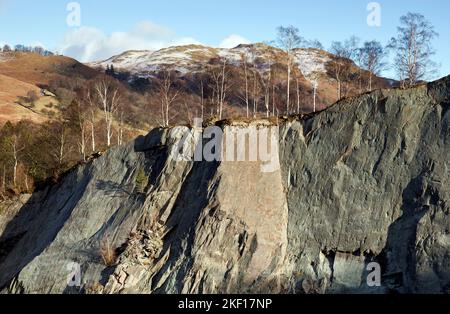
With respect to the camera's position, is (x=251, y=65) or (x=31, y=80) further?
(x=31, y=80)

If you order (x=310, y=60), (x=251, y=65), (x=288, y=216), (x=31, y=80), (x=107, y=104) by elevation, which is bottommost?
(x=288, y=216)

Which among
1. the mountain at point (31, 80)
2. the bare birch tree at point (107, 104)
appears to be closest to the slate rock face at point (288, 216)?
the bare birch tree at point (107, 104)

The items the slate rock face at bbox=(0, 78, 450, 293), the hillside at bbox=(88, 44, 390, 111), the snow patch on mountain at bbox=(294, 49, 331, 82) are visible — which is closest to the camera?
the slate rock face at bbox=(0, 78, 450, 293)

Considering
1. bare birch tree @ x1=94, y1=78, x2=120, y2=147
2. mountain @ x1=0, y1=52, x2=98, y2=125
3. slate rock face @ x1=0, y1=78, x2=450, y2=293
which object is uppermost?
mountain @ x1=0, y1=52, x2=98, y2=125

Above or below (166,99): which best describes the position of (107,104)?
above

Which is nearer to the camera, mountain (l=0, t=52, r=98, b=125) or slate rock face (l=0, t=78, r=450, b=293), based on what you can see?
slate rock face (l=0, t=78, r=450, b=293)

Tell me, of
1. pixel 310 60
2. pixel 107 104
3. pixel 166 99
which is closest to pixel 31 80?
pixel 310 60

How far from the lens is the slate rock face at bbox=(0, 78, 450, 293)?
743 inches

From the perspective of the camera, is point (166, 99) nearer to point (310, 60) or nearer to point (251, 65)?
point (251, 65)

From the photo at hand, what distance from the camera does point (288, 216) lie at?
862 inches

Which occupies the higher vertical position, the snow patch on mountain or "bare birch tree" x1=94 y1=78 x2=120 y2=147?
the snow patch on mountain

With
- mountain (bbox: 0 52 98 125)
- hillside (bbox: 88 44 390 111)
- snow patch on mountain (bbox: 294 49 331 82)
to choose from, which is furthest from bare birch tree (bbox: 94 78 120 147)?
snow patch on mountain (bbox: 294 49 331 82)

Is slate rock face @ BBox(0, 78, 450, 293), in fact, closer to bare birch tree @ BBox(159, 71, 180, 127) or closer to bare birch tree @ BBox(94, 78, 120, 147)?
bare birch tree @ BBox(159, 71, 180, 127)

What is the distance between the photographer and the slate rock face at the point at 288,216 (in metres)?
18.9
